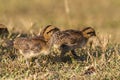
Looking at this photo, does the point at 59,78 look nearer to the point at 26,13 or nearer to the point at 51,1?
the point at 26,13

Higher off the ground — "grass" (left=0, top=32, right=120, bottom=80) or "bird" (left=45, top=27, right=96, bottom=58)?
"bird" (left=45, top=27, right=96, bottom=58)

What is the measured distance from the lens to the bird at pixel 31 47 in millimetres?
7535

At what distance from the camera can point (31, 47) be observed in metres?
7.61

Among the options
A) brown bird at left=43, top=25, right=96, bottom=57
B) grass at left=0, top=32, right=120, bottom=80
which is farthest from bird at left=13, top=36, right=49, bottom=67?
brown bird at left=43, top=25, right=96, bottom=57

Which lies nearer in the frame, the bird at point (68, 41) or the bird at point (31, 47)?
the bird at point (31, 47)

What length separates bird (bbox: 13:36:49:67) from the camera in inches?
297

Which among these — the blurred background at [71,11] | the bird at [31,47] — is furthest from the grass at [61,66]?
the blurred background at [71,11]

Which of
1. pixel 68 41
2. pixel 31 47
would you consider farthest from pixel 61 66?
pixel 68 41

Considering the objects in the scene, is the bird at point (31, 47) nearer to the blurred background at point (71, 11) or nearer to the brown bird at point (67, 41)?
the brown bird at point (67, 41)

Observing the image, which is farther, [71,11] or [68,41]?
[71,11]

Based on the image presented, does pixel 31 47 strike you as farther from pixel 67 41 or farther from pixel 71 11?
pixel 71 11

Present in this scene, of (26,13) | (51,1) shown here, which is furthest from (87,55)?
(51,1)

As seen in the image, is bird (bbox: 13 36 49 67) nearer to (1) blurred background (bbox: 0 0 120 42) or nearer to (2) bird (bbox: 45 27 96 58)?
(2) bird (bbox: 45 27 96 58)

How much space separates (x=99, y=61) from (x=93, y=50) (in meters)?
1.00
